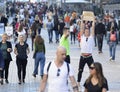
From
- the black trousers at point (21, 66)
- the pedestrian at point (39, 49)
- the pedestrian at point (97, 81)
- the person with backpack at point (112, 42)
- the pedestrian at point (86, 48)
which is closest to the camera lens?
the pedestrian at point (97, 81)

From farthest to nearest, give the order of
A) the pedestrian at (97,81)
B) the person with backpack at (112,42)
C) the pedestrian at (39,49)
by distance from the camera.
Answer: the person with backpack at (112,42), the pedestrian at (39,49), the pedestrian at (97,81)

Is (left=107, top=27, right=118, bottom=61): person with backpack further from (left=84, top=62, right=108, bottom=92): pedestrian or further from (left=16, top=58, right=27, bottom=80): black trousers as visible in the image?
(left=84, top=62, right=108, bottom=92): pedestrian

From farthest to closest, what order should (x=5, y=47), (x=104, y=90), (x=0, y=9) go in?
(x=0, y=9) → (x=5, y=47) → (x=104, y=90)

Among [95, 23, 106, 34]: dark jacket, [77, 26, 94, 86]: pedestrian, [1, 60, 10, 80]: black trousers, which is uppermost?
[77, 26, 94, 86]: pedestrian

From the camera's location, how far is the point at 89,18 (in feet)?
62.1

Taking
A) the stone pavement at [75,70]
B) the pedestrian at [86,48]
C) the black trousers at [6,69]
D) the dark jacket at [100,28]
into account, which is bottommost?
the stone pavement at [75,70]

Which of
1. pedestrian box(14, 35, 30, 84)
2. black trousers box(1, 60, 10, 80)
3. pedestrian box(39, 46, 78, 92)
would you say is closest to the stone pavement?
black trousers box(1, 60, 10, 80)

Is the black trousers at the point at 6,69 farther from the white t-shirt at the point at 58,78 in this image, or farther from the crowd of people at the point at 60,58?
the white t-shirt at the point at 58,78

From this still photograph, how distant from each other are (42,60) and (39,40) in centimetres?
74

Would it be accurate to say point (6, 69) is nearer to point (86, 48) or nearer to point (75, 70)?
point (86, 48)

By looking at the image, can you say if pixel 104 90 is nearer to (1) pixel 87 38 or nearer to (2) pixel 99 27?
(1) pixel 87 38

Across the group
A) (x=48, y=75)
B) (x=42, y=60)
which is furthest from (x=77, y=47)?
(x=48, y=75)

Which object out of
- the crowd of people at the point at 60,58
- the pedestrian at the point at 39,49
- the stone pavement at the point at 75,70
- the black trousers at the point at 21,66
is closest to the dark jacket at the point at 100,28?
the crowd of people at the point at 60,58

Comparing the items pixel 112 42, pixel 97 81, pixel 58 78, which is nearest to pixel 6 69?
pixel 112 42
